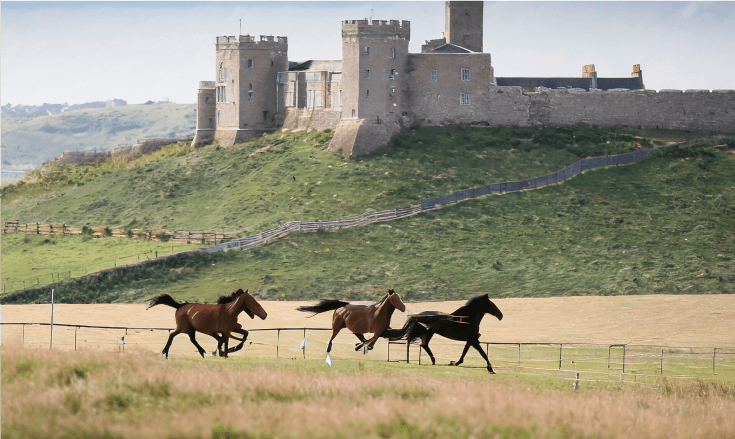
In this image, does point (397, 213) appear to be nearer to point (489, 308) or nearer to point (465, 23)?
point (465, 23)

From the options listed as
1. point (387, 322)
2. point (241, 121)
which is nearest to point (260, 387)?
point (387, 322)

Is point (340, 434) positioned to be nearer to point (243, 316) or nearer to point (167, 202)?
point (243, 316)

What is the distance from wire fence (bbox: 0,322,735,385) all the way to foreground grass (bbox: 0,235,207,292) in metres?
17.5

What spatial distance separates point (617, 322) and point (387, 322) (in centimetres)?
1963

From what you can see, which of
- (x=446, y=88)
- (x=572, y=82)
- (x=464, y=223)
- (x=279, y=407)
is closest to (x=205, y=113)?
(x=446, y=88)

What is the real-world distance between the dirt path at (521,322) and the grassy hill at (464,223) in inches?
99.6

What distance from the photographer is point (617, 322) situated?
36.8 meters

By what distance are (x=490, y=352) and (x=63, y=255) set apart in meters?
34.4

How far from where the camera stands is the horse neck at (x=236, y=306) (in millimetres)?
20078

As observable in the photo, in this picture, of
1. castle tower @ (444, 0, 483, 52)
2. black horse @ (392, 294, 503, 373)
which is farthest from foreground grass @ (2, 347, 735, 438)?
castle tower @ (444, 0, 483, 52)

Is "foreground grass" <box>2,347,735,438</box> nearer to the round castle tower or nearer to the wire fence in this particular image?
the wire fence

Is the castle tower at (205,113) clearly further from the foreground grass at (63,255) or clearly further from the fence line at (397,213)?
the foreground grass at (63,255)

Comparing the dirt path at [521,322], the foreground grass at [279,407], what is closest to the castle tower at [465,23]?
the dirt path at [521,322]

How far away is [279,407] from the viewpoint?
12.8 m
